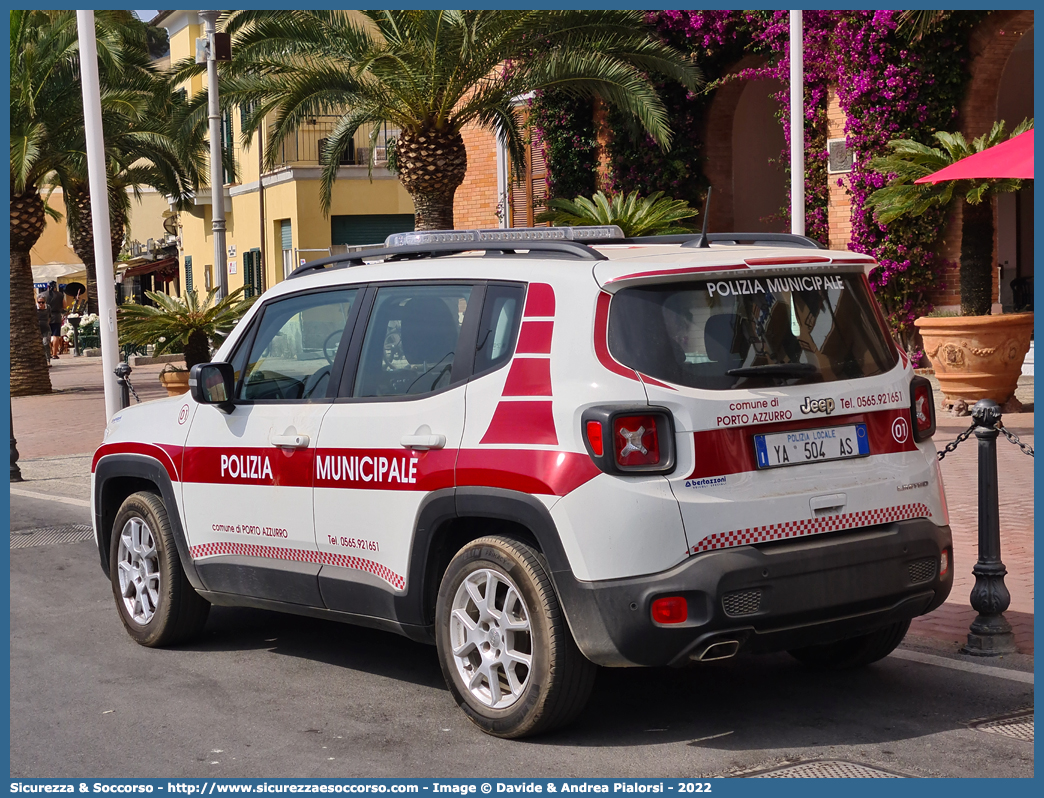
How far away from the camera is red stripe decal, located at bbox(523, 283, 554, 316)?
16.7 feet

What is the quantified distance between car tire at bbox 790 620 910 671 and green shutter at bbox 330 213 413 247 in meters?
31.5

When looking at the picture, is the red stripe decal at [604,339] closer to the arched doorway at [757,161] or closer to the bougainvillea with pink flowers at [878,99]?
the bougainvillea with pink flowers at [878,99]

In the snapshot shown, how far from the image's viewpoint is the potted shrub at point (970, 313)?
567 inches

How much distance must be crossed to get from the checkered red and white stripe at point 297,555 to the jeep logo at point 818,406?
1.69m

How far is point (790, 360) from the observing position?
5.12 m

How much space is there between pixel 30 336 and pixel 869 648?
2306cm

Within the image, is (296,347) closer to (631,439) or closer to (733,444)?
(631,439)

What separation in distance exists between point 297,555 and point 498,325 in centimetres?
146

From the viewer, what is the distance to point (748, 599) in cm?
479

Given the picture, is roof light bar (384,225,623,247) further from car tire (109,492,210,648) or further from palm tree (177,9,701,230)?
palm tree (177,9,701,230)

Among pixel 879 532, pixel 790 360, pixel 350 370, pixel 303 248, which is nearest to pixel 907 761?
pixel 879 532

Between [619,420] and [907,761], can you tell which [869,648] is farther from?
[619,420]

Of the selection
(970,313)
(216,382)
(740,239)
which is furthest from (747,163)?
(216,382)

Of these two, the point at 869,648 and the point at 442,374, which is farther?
the point at 869,648
